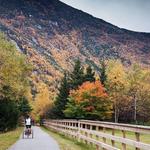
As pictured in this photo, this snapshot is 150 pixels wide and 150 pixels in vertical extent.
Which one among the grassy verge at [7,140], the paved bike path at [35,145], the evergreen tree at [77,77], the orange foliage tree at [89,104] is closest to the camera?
the paved bike path at [35,145]

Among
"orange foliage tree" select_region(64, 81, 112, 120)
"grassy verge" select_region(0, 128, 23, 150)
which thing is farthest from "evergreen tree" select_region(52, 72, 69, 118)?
"grassy verge" select_region(0, 128, 23, 150)

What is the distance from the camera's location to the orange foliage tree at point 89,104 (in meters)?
72.5

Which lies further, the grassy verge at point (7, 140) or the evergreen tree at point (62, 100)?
the evergreen tree at point (62, 100)

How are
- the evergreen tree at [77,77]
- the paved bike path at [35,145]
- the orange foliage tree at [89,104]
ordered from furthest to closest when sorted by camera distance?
the evergreen tree at [77,77]
the orange foliage tree at [89,104]
the paved bike path at [35,145]

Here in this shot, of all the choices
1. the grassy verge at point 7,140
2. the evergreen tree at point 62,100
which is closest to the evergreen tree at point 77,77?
the evergreen tree at point 62,100

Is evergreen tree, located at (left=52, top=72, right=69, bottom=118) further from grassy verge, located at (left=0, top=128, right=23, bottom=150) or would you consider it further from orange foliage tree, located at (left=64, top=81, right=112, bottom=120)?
grassy verge, located at (left=0, top=128, right=23, bottom=150)

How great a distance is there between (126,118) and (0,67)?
56.7m

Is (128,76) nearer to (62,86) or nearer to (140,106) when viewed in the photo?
(140,106)

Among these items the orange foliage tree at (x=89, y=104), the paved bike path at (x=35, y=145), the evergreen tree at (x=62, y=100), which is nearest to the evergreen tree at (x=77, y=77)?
the evergreen tree at (x=62, y=100)

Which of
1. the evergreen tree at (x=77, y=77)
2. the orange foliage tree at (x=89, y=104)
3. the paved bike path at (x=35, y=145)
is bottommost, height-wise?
the paved bike path at (x=35, y=145)

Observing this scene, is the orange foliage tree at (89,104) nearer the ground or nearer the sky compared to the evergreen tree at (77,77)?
nearer the ground

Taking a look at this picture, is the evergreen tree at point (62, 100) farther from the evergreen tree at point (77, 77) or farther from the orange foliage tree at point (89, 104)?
the orange foliage tree at point (89, 104)

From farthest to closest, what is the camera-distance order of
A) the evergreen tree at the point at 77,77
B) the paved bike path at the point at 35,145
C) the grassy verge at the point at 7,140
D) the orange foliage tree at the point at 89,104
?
1. the evergreen tree at the point at 77,77
2. the orange foliage tree at the point at 89,104
3. the grassy verge at the point at 7,140
4. the paved bike path at the point at 35,145

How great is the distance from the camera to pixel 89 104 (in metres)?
73.1
